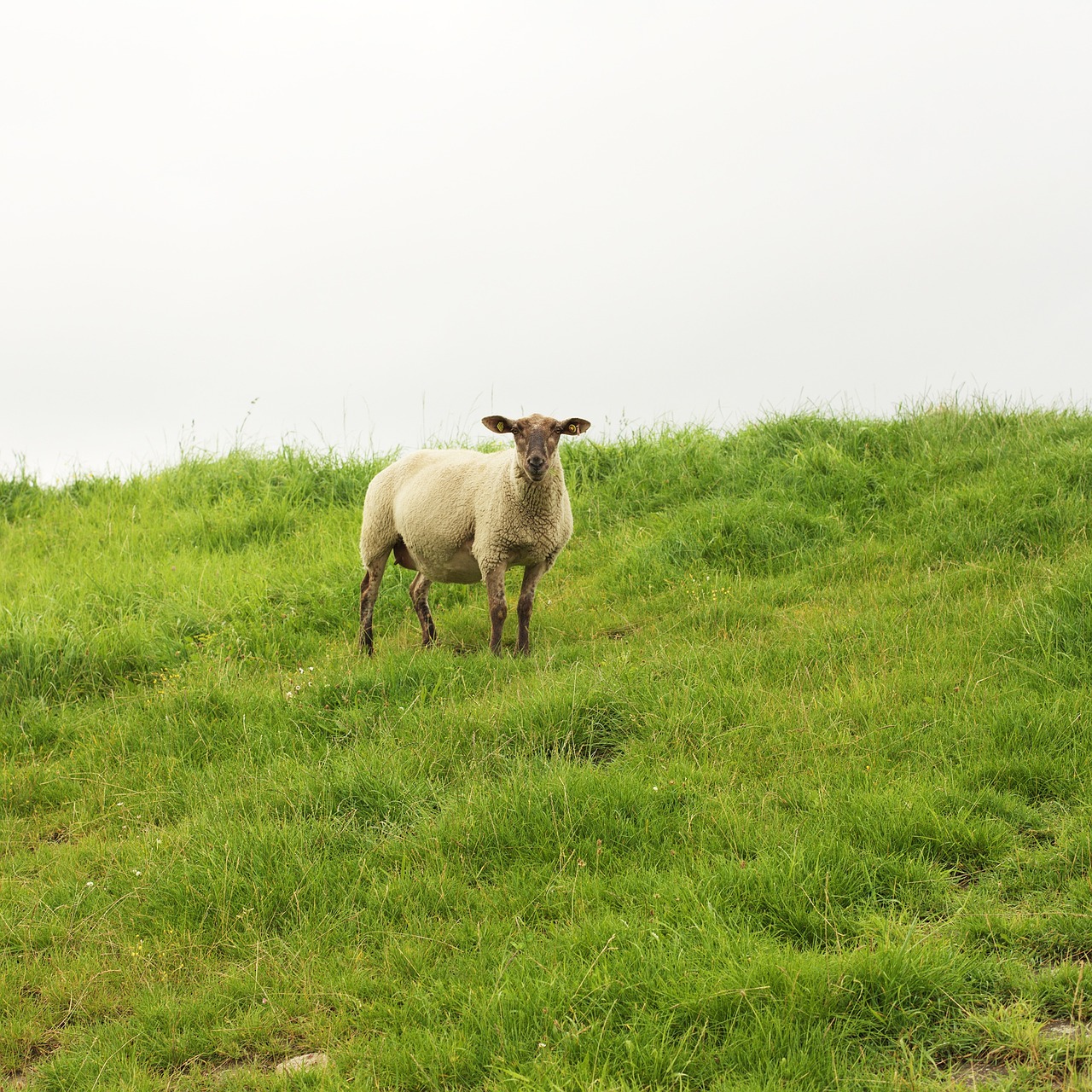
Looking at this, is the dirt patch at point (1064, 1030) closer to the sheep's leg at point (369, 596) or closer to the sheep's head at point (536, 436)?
the sheep's head at point (536, 436)

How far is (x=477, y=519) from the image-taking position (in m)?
8.65

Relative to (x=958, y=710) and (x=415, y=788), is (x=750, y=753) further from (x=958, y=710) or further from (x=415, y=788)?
(x=415, y=788)

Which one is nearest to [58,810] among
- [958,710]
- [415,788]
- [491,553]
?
[415,788]

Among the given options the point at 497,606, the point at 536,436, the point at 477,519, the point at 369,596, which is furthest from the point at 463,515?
the point at 369,596

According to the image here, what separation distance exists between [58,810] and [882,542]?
25.7 feet

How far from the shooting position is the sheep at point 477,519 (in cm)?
827

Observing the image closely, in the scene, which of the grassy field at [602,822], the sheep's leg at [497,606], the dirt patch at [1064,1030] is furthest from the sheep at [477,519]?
the dirt patch at [1064,1030]

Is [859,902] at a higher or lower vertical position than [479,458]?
lower

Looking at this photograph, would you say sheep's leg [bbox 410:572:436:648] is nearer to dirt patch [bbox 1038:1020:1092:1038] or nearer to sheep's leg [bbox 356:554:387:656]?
sheep's leg [bbox 356:554:387:656]

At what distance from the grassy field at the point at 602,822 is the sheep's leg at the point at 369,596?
0.38 m

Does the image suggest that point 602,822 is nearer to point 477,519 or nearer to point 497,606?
point 497,606

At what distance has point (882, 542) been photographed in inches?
388

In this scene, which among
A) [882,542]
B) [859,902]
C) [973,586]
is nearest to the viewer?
[859,902]

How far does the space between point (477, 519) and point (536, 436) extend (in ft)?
3.91
